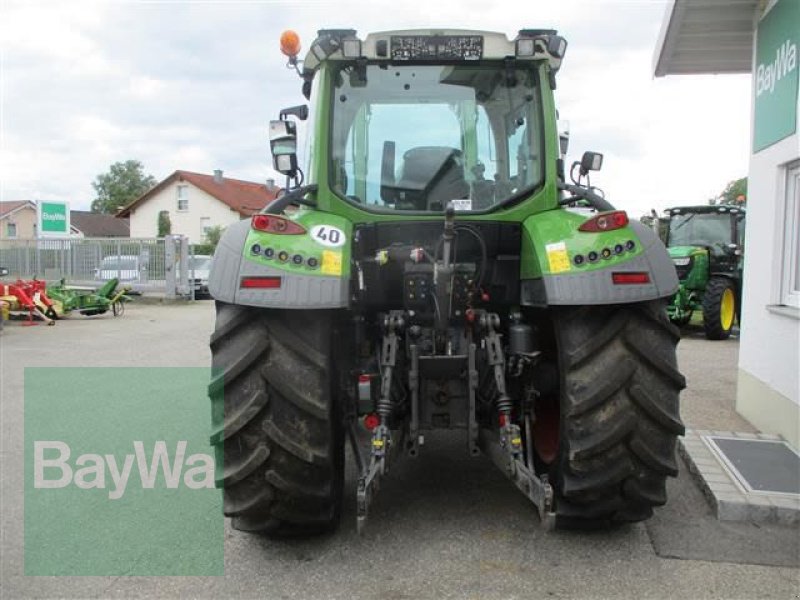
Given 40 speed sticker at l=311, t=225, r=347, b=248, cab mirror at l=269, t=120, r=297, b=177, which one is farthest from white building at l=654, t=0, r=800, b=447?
cab mirror at l=269, t=120, r=297, b=177

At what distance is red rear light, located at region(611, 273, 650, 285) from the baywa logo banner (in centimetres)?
229

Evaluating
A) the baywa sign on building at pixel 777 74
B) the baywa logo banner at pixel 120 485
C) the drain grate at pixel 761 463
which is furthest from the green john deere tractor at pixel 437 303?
the baywa sign on building at pixel 777 74

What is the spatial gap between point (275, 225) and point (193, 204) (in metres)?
44.9

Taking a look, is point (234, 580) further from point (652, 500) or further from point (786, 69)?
point (786, 69)

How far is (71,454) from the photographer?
207 inches

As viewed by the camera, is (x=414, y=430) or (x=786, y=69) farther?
(x=786, y=69)

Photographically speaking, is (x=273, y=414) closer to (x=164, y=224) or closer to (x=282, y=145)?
(x=282, y=145)

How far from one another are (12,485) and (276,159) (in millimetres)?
2639

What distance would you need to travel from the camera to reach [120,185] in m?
79.1

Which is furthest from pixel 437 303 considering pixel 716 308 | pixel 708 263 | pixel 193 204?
pixel 193 204

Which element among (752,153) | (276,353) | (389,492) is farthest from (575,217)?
(752,153)

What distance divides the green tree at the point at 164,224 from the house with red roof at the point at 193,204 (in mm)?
177

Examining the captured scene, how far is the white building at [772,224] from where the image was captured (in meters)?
5.34

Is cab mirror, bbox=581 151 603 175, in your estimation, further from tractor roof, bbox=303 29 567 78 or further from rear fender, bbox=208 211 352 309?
rear fender, bbox=208 211 352 309
